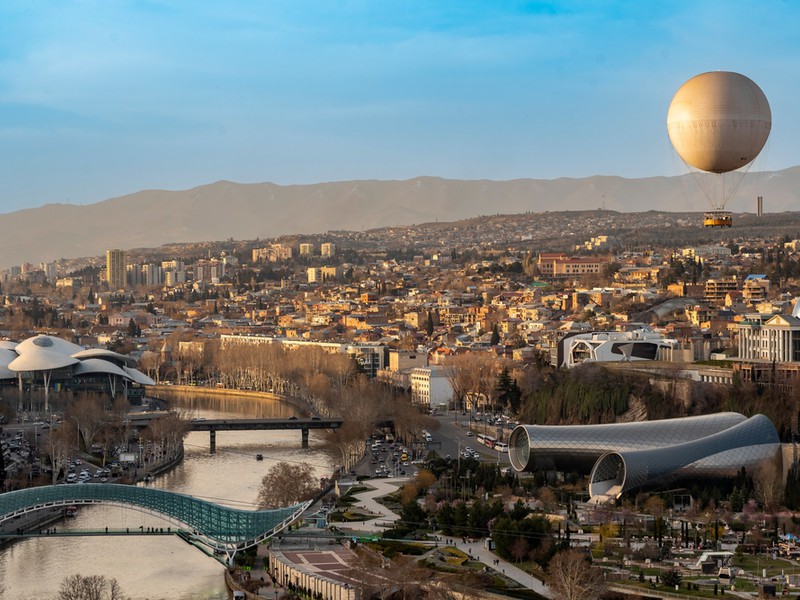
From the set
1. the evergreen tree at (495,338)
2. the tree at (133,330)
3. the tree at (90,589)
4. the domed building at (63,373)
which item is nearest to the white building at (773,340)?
the evergreen tree at (495,338)

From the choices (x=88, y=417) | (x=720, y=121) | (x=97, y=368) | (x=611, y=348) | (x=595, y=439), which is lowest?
(x=88, y=417)

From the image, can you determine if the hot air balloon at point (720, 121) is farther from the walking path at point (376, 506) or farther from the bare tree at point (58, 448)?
the bare tree at point (58, 448)

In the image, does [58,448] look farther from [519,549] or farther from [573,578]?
[573,578]

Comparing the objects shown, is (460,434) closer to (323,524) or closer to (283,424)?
(283,424)

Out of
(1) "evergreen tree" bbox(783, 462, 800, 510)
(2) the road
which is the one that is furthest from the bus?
(1) "evergreen tree" bbox(783, 462, 800, 510)

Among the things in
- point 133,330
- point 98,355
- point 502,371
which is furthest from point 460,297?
point 502,371
